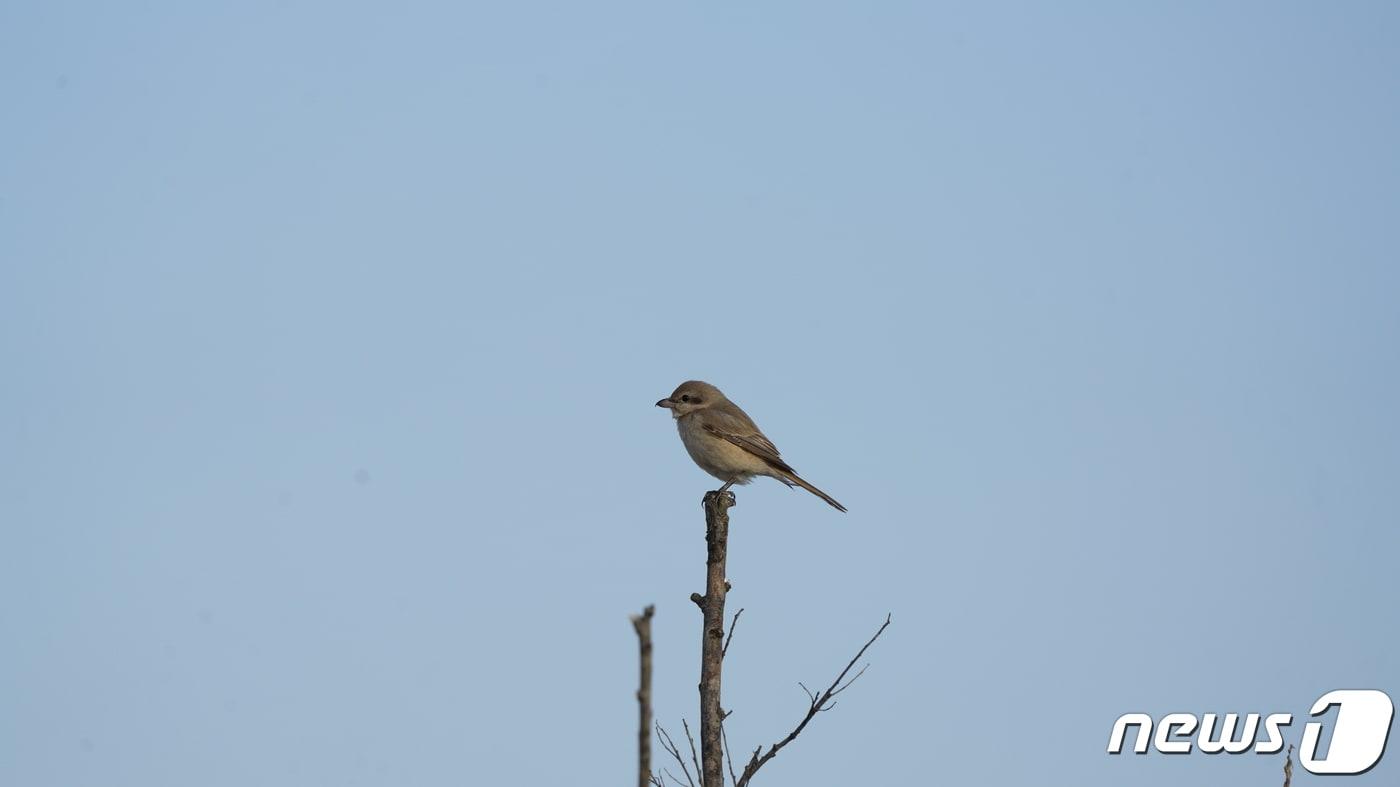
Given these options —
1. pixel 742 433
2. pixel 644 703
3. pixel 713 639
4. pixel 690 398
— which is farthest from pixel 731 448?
pixel 644 703

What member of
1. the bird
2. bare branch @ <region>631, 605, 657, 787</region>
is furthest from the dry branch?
the bird

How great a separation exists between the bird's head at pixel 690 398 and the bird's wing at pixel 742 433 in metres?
0.31

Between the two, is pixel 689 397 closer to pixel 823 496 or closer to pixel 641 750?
pixel 823 496

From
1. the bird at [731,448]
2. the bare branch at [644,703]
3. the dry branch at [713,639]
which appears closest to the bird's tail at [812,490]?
the bird at [731,448]

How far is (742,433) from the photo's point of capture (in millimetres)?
14680

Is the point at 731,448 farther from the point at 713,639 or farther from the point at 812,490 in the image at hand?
the point at 713,639

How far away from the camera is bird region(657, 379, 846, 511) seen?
14.6 metres

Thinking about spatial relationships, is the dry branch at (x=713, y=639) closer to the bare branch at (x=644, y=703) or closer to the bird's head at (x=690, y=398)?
the bare branch at (x=644, y=703)

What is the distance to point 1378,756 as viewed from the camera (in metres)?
10.2

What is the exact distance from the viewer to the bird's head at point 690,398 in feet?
50.3

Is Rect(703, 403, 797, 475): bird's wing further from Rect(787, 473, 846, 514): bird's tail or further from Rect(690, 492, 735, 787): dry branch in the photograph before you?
Rect(690, 492, 735, 787): dry branch

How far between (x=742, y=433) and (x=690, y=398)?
3.11 feet

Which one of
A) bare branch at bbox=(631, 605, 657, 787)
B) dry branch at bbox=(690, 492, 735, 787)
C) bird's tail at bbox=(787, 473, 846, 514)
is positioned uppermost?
bird's tail at bbox=(787, 473, 846, 514)

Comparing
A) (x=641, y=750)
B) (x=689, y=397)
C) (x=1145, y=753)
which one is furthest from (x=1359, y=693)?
(x=641, y=750)
